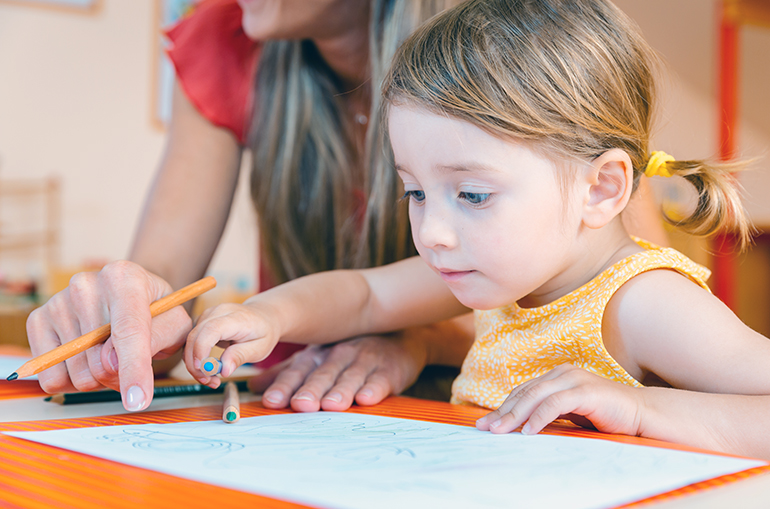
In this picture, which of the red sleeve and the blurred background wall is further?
the blurred background wall

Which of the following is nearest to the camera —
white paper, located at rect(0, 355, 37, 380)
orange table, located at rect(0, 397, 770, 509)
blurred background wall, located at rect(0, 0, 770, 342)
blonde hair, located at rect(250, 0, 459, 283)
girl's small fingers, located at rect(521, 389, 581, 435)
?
orange table, located at rect(0, 397, 770, 509)

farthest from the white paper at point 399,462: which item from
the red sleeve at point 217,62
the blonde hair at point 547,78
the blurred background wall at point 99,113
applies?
the blurred background wall at point 99,113

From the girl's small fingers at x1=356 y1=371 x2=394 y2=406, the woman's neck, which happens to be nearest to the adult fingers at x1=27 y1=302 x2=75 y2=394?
the girl's small fingers at x1=356 y1=371 x2=394 y2=406

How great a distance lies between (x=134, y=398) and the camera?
455mm

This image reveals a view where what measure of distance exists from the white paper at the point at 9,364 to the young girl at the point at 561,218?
0.24 meters

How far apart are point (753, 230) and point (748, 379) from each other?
7.6 inches

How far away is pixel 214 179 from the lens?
37.2 inches

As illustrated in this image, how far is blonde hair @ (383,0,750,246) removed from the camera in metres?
0.52

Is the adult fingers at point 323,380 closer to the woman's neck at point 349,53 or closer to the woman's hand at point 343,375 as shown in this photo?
the woman's hand at point 343,375

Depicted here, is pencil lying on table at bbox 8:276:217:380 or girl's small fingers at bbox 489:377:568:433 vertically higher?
pencil lying on table at bbox 8:276:217:380

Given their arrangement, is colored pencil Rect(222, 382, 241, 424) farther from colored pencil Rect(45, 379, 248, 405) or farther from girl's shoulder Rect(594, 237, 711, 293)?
girl's shoulder Rect(594, 237, 711, 293)

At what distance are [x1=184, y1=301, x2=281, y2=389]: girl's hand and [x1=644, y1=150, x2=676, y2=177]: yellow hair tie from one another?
1.15ft

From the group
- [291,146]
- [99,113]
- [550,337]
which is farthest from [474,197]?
[99,113]

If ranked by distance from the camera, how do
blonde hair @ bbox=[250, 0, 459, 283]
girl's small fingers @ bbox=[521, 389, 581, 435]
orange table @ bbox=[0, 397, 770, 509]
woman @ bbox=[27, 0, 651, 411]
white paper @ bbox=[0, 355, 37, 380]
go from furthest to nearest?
blonde hair @ bbox=[250, 0, 459, 283] → woman @ bbox=[27, 0, 651, 411] → white paper @ bbox=[0, 355, 37, 380] → girl's small fingers @ bbox=[521, 389, 581, 435] → orange table @ bbox=[0, 397, 770, 509]
